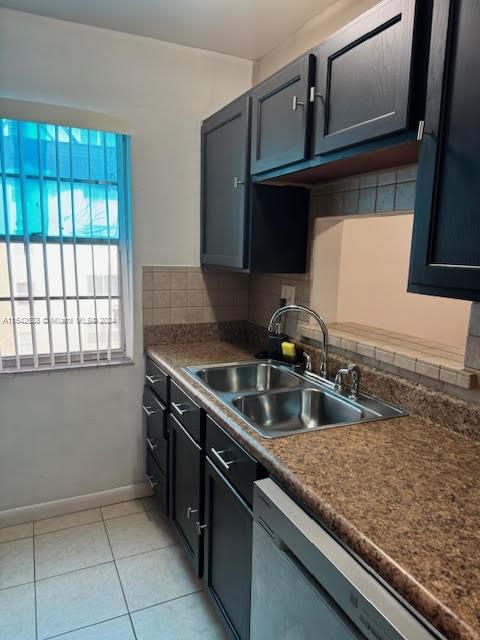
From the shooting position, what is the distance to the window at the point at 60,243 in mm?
2053

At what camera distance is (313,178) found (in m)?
1.87

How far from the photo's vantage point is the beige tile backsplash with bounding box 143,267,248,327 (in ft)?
7.96

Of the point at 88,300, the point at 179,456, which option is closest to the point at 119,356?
the point at 88,300

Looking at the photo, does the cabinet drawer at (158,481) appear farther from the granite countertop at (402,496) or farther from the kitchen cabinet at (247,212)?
the kitchen cabinet at (247,212)

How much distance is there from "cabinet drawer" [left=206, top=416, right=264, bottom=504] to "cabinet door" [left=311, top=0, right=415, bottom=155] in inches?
40.0

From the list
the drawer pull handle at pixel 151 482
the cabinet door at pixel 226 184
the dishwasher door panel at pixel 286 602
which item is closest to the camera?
the dishwasher door panel at pixel 286 602

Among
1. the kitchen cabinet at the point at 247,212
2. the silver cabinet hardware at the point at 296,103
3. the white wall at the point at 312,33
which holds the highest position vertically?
the white wall at the point at 312,33

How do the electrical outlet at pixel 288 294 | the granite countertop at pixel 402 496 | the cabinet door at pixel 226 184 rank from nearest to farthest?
the granite countertop at pixel 402 496 → the cabinet door at pixel 226 184 → the electrical outlet at pixel 288 294

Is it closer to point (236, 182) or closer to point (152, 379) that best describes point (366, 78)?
point (236, 182)

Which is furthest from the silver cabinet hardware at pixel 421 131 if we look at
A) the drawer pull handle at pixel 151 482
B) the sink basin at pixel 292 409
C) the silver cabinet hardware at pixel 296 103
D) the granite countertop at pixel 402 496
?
the drawer pull handle at pixel 151 482

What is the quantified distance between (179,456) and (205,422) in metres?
0.40

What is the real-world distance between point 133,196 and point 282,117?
A: 989mm

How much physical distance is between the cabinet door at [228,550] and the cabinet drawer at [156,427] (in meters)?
0.54

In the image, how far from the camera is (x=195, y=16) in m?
1.98
